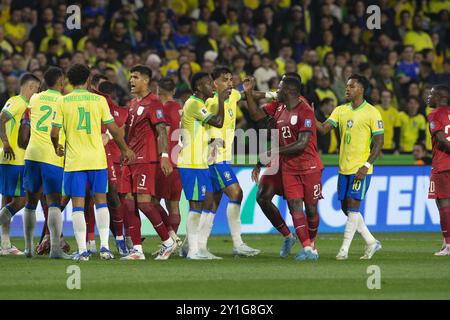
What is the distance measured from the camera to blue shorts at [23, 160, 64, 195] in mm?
13891

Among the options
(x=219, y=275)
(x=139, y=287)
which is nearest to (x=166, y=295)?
(x=139, y=287)

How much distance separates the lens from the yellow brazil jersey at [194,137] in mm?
13789

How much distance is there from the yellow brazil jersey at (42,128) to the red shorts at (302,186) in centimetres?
299

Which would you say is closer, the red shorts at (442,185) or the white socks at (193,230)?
the white socks at (193,230)

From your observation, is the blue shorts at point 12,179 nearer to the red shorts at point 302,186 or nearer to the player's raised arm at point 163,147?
the player's raised arm at point 163,147

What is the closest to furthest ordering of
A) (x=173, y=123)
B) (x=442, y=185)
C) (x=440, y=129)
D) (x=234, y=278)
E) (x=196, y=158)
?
(x=234, y=278) < (x=196, y=158) < (x=440, y=129) < (x=442, y=185) < (x=173, y=123)

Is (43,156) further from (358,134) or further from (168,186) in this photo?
(358,134)

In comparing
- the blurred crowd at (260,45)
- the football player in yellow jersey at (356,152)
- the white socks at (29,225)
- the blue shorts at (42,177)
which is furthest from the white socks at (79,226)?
the blurred crowd at (260,45)

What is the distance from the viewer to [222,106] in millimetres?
13555

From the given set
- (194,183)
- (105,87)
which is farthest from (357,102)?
(105,87)

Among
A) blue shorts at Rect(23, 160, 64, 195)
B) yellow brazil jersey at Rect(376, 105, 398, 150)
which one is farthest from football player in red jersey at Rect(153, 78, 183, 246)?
yellow brazil jersey at Rect(376, 105, 398, 150)

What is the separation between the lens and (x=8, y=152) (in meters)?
14.5

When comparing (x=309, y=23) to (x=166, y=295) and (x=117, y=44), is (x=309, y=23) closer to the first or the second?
(x=117, y=44)

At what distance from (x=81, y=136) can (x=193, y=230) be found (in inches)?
76.1
